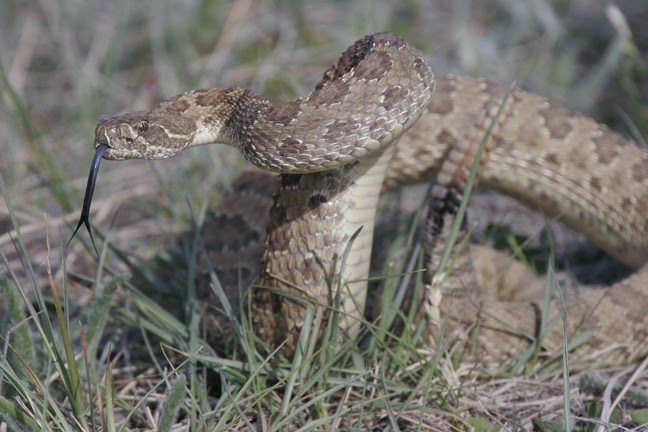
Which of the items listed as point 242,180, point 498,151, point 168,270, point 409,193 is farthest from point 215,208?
point 498,151

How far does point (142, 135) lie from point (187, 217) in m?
1.55

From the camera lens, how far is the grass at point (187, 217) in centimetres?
301

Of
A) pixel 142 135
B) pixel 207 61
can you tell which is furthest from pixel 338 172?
pixel 207 61

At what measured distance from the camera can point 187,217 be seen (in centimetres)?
471

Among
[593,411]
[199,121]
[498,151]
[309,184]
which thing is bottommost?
[593,411]

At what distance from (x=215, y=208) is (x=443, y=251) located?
1.88m

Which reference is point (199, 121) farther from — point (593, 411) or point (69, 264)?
point (593, 411)

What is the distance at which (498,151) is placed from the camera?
14.5ft

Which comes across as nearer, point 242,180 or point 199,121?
point 199,121

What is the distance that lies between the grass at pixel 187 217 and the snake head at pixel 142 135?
46 cm

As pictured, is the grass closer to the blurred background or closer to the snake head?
the blurred background

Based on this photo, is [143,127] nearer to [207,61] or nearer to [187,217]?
[187,217]

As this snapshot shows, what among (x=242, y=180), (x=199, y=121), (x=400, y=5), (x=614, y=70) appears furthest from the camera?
(x=400, y=5)

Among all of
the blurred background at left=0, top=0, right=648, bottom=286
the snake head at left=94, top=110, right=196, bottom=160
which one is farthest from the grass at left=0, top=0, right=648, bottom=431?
the snake head at left=94, top=110, right=196, bottom=160
